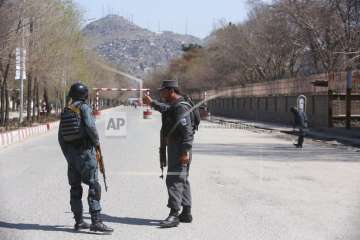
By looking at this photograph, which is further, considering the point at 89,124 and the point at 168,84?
the point at 168,84

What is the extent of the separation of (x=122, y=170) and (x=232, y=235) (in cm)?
771

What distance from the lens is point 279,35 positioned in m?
55.6

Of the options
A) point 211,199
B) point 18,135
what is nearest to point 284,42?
point 18,135

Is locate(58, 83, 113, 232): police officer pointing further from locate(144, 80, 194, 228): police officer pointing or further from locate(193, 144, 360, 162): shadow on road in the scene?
locate(193, 144, 360, 162): shadow on road

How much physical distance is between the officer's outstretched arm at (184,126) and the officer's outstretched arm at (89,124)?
42.0 inches

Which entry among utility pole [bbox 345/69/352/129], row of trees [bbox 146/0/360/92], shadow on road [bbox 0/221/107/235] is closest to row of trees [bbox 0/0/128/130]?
row of trees [bbox 146/0/360/92]

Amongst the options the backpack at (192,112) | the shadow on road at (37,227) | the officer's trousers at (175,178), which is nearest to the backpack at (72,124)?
the shadow on road at (37,227)

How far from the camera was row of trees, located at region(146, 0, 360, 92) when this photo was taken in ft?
150

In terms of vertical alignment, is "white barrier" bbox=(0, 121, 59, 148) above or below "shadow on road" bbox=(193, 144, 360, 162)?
above

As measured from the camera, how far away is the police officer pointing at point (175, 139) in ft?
28.0

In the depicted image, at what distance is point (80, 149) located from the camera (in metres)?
8.26

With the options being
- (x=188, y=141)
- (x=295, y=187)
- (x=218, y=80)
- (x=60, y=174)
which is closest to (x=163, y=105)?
(x=188, y=141)

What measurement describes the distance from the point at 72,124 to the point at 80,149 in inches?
12.9

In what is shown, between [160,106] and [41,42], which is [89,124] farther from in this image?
[41,42]
